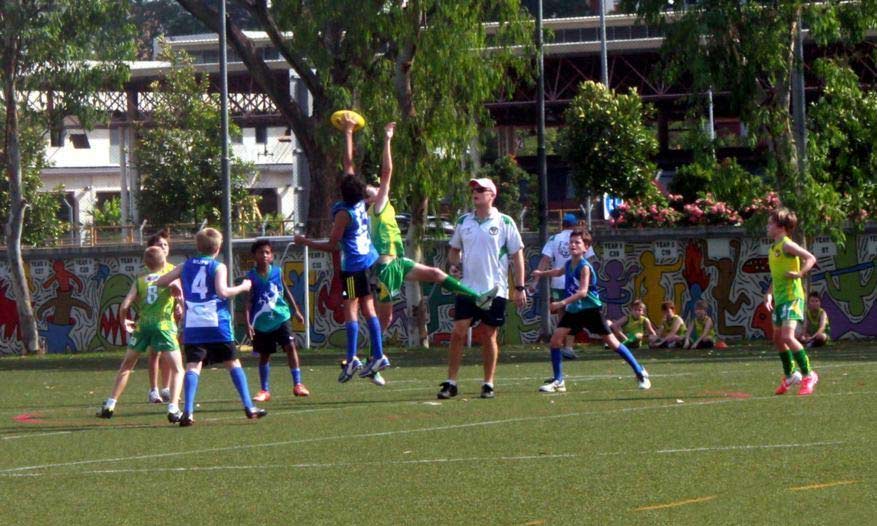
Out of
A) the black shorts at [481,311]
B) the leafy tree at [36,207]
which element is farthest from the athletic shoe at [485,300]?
the leafy tree at [36,207]

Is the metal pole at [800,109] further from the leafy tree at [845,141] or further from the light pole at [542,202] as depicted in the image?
the light pole at [542,202]

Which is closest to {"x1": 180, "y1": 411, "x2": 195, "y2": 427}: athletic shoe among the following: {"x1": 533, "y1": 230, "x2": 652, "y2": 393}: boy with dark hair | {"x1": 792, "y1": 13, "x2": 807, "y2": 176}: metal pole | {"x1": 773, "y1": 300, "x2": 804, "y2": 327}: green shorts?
{"x1": 533, "y1": 230, "x2": 652, "y2": 393}: boy with dark hair

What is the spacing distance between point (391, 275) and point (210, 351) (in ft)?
8.17

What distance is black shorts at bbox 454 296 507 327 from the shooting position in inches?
594

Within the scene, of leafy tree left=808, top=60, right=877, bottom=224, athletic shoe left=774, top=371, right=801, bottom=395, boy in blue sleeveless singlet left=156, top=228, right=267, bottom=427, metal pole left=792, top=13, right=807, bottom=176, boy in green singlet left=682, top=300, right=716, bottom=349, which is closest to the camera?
boy in blue sleeveless singlet left=156, top=228, right=267, bottom=427

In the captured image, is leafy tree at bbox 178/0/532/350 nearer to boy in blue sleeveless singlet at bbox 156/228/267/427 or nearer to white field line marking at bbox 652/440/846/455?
boy in blue sleeveless singlet at bbox 156/228/267/427

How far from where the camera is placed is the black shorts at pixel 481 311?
15.1m

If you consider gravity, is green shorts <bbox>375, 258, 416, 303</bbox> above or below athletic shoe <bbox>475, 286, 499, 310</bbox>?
above

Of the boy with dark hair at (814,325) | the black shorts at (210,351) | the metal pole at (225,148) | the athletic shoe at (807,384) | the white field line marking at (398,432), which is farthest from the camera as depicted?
the metal pole at (225,148)

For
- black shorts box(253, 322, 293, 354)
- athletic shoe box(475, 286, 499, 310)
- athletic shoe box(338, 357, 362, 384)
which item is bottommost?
athletic shoe box(338, 357, 362, 384)

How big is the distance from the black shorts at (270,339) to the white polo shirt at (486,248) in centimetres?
236

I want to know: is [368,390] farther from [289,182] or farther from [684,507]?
[289,182]

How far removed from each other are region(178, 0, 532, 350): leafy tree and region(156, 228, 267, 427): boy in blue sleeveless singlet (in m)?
16.4

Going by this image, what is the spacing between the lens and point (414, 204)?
3198cm
